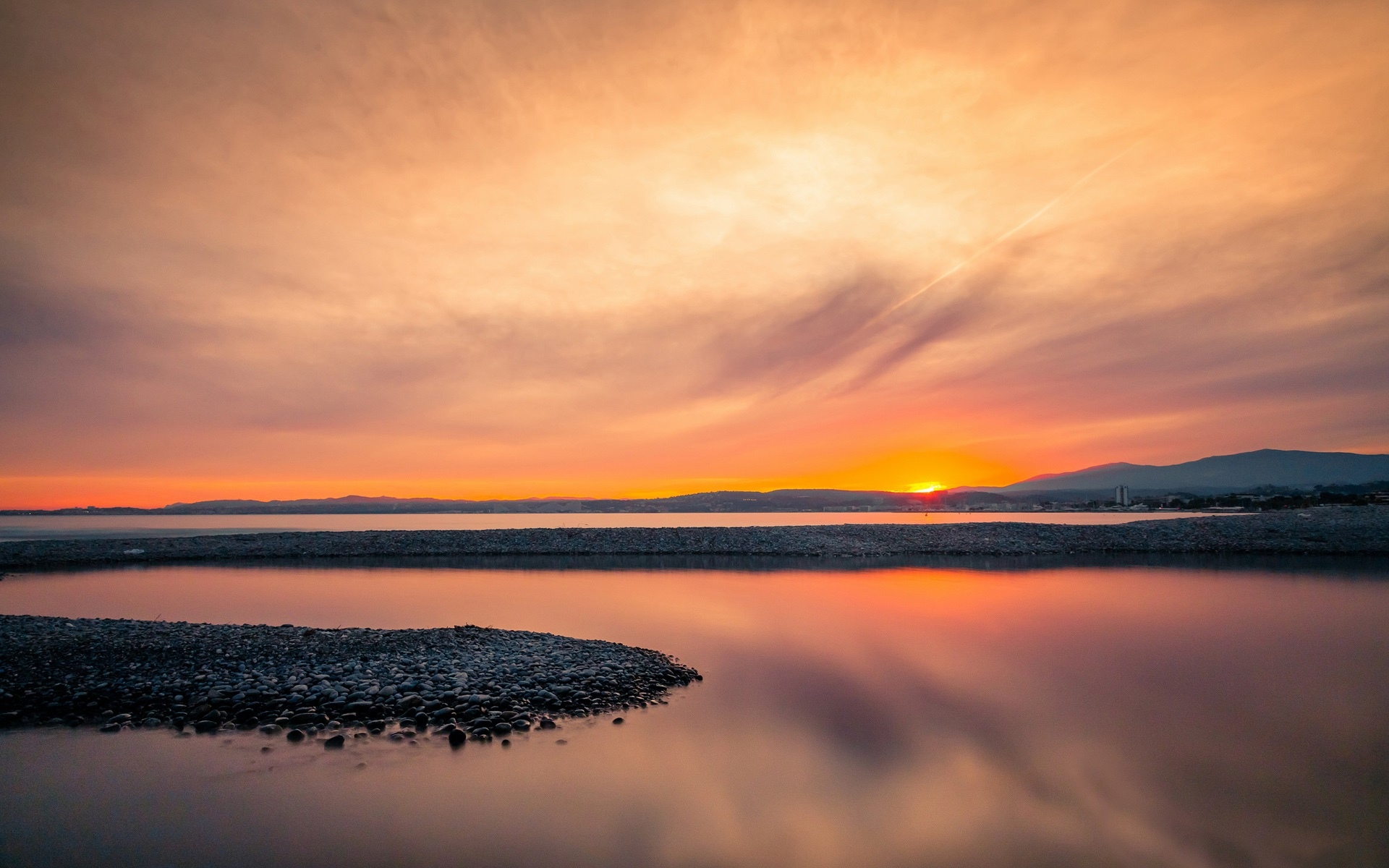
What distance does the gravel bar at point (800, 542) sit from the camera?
36.8m

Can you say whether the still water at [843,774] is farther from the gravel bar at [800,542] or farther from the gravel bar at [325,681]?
the gravel bar at [800,542]

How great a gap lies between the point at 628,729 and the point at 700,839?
9.39 feet

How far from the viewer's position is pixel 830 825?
650cm

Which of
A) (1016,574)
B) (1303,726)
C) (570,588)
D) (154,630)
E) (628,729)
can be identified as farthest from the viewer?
(1016,574)

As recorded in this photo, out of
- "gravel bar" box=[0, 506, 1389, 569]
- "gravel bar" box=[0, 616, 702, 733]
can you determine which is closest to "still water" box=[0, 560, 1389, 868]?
"gravel bar" box=[0, 616, 702, 733]

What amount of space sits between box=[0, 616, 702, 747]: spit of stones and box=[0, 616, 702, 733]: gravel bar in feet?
0.09

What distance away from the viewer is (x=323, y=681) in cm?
1028

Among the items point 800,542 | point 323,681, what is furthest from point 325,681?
point 800,542

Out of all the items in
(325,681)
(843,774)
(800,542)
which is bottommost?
(843,774)

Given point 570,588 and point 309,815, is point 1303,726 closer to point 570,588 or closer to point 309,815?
point 309,815

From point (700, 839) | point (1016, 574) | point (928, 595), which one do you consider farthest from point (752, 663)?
point (1016, 574)

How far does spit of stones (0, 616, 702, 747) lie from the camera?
902cm

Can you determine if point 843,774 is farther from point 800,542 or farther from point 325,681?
point 800,542

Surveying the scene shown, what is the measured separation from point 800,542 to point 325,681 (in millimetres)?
32069
